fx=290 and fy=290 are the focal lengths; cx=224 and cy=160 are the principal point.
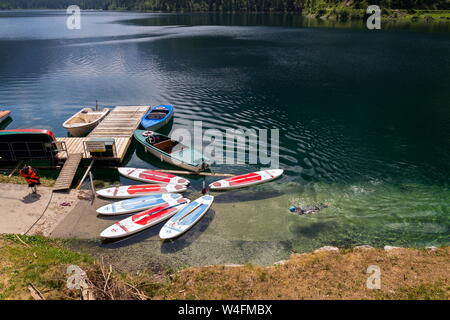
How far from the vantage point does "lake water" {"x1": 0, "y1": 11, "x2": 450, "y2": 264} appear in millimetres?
22094

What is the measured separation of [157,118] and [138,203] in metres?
17.3

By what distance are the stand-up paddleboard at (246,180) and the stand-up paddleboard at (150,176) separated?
10.4 ft

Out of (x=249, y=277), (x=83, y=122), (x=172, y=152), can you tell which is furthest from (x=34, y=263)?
(x=83, y=122)

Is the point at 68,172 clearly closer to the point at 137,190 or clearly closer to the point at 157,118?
the point at 137,190

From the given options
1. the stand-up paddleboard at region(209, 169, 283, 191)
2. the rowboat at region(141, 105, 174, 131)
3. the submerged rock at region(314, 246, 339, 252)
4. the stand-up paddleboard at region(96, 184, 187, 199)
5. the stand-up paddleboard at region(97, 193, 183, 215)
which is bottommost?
the submerged rock at region(314, 246, 339, 252)

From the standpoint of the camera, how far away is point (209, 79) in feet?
201

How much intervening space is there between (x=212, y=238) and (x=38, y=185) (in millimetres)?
17329

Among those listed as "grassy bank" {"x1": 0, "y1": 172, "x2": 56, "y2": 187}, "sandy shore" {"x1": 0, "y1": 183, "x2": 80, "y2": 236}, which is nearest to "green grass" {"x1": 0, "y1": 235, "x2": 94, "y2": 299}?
"sandy shore" {"x1": 0, "y1": 183, "x2": 80, "y2": 236}

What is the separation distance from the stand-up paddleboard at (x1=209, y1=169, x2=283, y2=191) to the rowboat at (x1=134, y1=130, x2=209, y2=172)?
10.2ft

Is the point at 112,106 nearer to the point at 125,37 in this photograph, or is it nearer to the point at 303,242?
the point at 303,242

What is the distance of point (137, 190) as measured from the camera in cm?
2677
